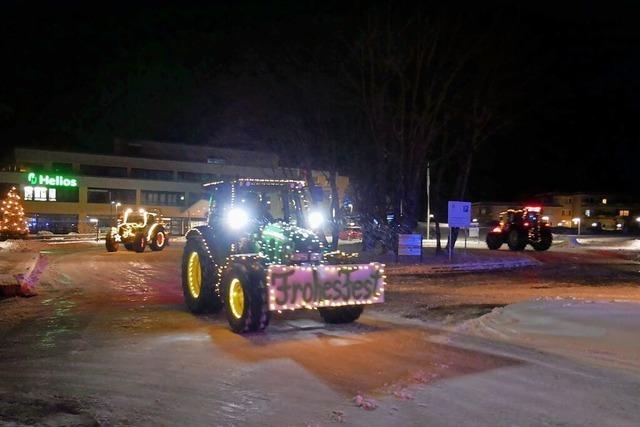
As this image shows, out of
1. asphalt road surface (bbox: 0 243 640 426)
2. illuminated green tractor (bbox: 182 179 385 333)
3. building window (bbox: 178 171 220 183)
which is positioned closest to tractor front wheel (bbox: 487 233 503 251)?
asphalt road surface (bbox: 0 243 640 426)

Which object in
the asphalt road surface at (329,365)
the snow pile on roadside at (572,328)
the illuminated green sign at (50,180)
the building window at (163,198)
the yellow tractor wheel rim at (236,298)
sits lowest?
the asphalt road surface at (329,365)

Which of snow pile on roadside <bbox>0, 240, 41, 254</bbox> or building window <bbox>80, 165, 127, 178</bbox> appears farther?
building window <bbox>80, 165, 127, 178</bbox>

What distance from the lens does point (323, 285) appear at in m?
11.0

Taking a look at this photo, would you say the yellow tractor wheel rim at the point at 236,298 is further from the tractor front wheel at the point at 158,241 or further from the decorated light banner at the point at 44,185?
the decorated light banner at the point at 44,185

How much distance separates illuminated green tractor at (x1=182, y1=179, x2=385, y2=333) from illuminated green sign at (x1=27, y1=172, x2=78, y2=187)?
49.6 metres

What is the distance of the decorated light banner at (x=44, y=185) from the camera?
Result: 193 ft

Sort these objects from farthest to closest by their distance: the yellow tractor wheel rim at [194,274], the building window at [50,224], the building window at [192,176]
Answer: the building window at [192,176] < the building window at [50,224] < the yellow tractor wheel rim at [194,274]

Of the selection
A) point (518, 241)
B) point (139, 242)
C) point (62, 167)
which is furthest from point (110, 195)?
point (518, 241)

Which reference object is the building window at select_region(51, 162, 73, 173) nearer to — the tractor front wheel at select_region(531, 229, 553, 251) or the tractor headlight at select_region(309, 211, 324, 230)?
the tractor front wheel at select_region(531, 229, 553, 251)

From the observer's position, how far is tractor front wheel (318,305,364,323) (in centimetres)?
1210

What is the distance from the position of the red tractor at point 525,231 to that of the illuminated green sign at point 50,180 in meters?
40.6

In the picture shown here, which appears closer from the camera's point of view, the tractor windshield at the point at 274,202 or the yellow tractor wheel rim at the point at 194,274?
the tractor windshield at the point at 274,202

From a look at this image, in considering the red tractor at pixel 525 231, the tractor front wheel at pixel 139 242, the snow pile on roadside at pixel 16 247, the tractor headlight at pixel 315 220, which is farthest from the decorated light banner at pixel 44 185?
the tractor headlight at pixel 315 220

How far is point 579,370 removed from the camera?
874cm
